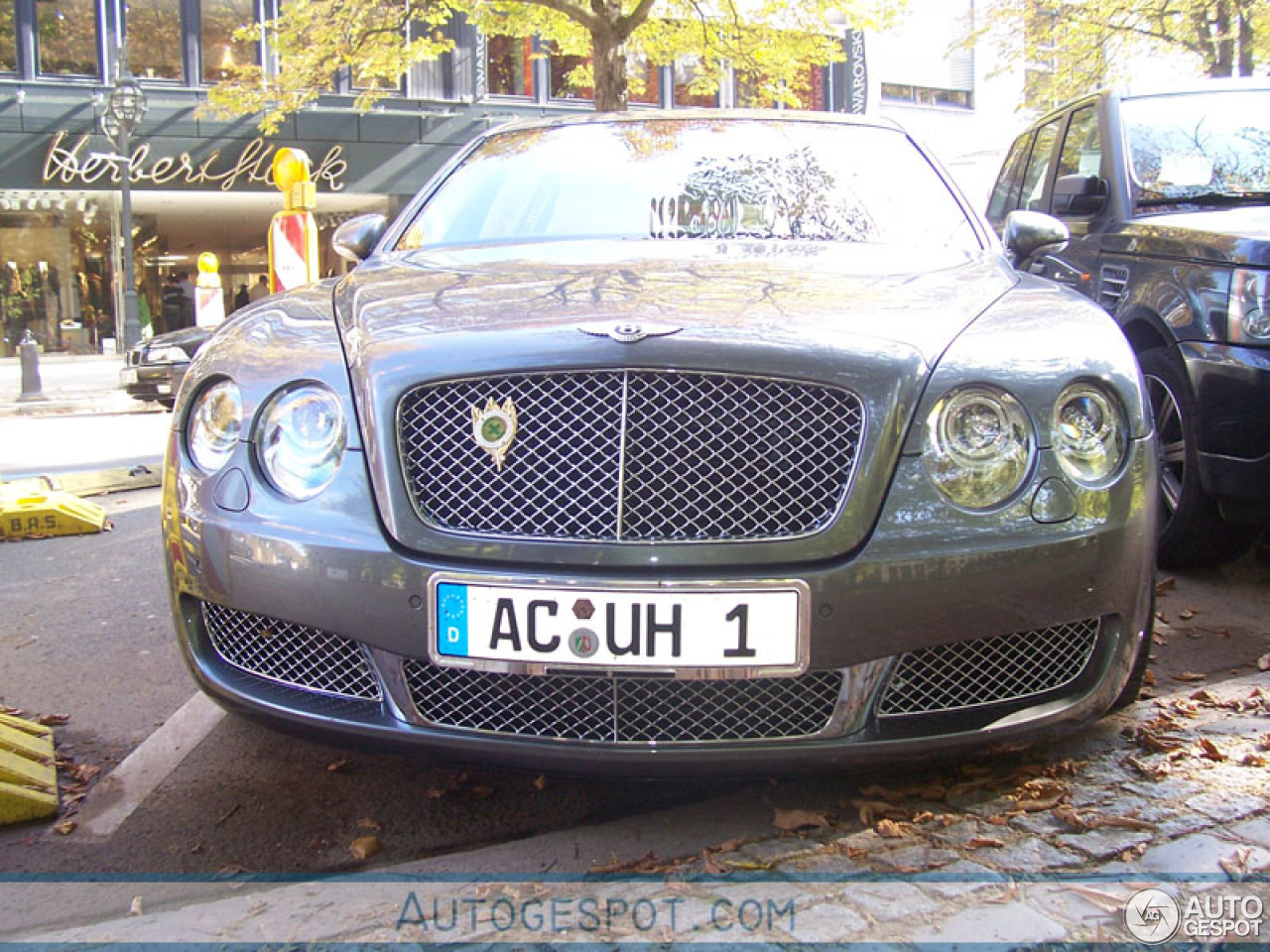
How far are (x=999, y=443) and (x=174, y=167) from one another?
22478mm

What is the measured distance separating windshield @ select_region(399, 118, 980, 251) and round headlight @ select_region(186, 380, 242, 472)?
1.16m

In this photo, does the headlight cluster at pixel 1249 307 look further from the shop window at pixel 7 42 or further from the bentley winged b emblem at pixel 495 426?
the shop window at pixel 7 42

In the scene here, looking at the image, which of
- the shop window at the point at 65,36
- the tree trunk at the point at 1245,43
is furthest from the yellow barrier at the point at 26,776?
the shop window at the point at 65,36

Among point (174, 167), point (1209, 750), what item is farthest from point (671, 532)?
point (174, 167)

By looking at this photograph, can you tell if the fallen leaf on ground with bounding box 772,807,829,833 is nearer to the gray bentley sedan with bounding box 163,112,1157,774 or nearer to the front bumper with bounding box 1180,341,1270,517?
the gray bentley sedan with bounding box 163,112,1157,774

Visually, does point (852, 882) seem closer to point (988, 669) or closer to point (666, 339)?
point (988, 669)

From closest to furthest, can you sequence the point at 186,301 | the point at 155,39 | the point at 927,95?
the point at 155,39 < the point at 186,301 < the point at 927,95

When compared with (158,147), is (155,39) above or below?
above

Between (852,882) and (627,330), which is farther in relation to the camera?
(627,330)

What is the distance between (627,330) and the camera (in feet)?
7.33

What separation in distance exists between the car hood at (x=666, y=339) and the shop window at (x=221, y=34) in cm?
2243

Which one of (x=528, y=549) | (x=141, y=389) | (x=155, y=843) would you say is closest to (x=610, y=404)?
(x=528, y=549)

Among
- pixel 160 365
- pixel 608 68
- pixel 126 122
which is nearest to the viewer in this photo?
pixel 608 68

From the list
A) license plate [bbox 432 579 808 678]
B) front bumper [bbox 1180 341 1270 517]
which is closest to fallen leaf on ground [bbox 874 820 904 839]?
license plate [bbox 432 579 808 678]
